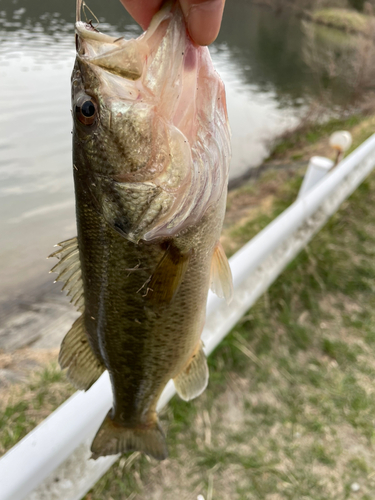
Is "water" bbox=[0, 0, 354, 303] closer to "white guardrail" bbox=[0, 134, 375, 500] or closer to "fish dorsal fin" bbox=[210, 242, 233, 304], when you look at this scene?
"white guardrail" bbox=[0, 134, 375, 500]

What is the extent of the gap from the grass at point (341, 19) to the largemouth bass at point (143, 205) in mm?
18400

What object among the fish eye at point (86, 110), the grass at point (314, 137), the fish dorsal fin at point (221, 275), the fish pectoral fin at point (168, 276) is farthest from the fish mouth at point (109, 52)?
the grass at point (314, 137)

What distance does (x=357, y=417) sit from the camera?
2.74 m

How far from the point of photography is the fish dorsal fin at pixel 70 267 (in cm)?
142

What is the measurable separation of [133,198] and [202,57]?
0.48 meters

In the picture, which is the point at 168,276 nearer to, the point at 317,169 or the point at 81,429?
the point at 81,429

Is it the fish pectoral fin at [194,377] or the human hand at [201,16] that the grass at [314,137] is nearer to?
the fish pectoral fin at [194,377]

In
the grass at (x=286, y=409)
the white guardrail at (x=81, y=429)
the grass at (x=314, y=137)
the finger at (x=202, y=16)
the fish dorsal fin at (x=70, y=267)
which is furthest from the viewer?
the grass at (x=314, y=137)

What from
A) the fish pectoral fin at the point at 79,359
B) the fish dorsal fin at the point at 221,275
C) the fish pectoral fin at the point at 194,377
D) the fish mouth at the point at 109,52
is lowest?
the fish pectoral fin at the point at 194,377

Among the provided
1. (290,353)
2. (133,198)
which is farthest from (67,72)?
(133,198)

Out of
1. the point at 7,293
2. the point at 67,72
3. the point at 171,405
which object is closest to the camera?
the point at 171,405

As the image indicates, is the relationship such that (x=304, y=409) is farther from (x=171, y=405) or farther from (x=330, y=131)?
(x=330, y=131)

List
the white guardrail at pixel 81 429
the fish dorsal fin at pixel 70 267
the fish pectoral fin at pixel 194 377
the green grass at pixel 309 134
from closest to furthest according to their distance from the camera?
the fish dorsal fin at pixel 70 267
the white guardrail at pixel 81 429
the fish pectoral fin at pixel 194 377
the green grass at pixel 309 134

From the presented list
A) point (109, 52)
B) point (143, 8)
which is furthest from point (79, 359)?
point (143, 8)
